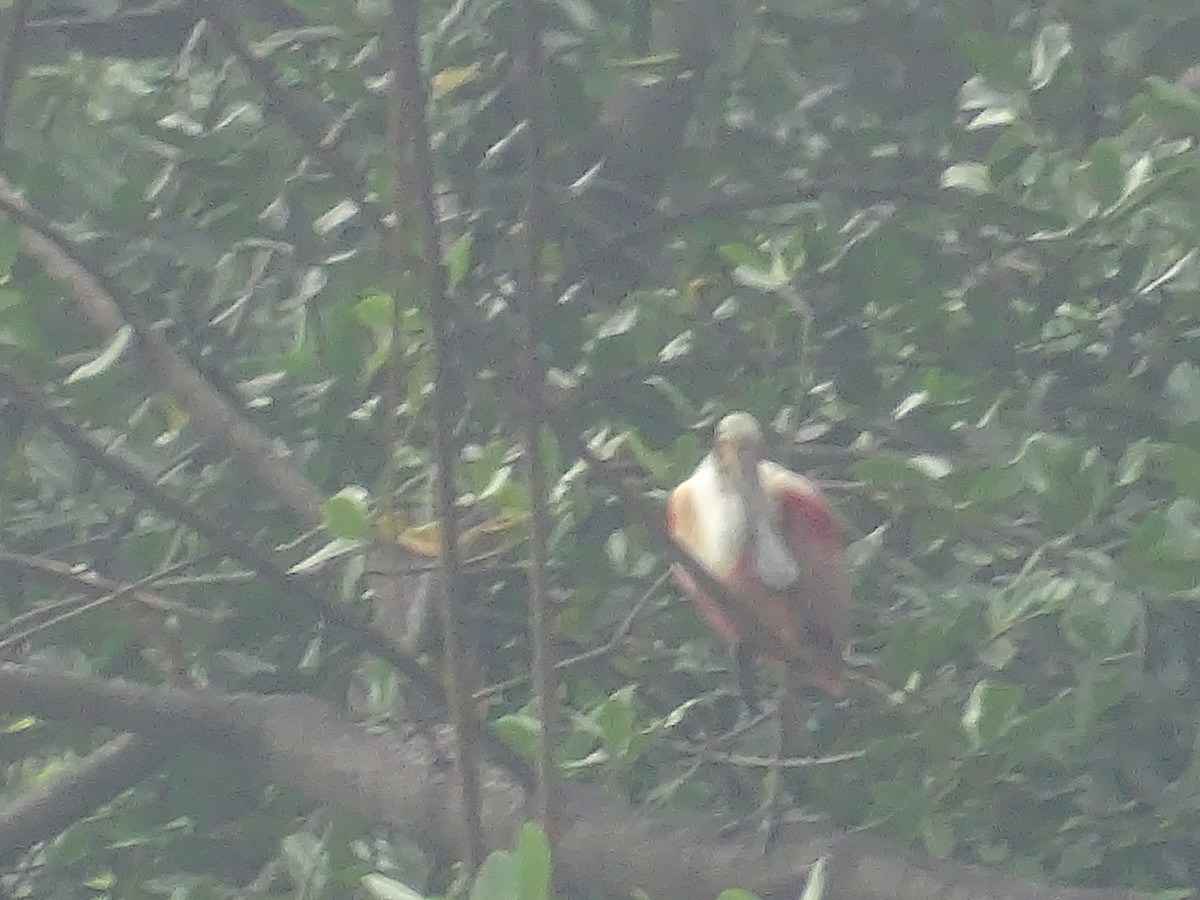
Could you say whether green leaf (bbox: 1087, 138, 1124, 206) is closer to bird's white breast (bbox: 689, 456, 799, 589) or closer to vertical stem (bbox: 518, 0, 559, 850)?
bird's white breast (bbox: 689, 456, 799, 589)

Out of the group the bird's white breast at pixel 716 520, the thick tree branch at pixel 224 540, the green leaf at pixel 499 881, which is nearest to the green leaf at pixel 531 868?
the green leaf at pixel 499 881

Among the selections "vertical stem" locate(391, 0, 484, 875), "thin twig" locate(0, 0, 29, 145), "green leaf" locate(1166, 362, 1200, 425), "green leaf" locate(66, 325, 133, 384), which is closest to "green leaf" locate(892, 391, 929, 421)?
"green leaf" locate(1166, 362, 1200, 425)

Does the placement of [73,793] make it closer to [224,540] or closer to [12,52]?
[224,540]

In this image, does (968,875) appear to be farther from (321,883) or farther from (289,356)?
(289,356)

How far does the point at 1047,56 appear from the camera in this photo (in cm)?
194

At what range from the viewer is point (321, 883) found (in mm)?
1882

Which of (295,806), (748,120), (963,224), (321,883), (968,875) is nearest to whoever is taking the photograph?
(968,875)

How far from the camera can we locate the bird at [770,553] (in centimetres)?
186

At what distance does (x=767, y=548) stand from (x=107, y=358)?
0.66 meters

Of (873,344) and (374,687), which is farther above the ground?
(873,344)

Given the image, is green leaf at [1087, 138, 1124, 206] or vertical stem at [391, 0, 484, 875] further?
green leaf at [1087, 138, 1124, 206]

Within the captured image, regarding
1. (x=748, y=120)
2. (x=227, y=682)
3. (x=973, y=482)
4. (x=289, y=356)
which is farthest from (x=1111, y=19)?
(x=227, y=682)

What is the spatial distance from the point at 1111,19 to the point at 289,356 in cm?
95

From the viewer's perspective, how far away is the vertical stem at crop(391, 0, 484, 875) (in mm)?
1109
